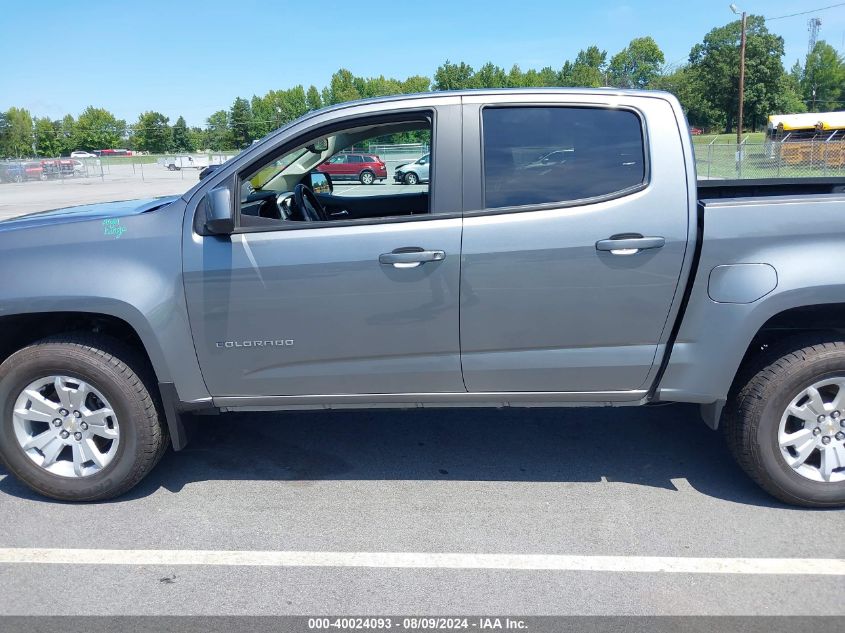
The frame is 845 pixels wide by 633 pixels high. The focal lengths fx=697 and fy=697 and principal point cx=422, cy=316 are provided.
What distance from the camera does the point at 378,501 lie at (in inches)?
142

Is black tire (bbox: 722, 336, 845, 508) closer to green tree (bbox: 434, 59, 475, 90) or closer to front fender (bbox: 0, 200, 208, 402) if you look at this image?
front fender (bbox: 0, 200, 208, 402)

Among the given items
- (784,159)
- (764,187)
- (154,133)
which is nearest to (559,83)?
(154,133)

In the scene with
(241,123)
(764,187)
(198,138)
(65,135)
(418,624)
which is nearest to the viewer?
(418,624)

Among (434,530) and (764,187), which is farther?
(764,187)

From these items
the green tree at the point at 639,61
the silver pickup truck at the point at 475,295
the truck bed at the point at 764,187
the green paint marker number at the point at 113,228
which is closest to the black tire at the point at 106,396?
the silver pickup truck at the point at 475,295

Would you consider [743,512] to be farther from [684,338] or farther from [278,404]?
[278,404]

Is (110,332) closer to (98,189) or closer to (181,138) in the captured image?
(98,189)

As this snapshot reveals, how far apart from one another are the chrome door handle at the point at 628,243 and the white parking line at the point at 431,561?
137cm

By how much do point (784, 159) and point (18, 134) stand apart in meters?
103

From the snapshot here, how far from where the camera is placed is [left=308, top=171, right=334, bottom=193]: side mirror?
475 centimetres

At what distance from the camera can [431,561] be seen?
307 cm

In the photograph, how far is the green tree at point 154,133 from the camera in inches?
4061

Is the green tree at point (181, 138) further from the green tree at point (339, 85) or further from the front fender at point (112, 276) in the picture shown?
the front fender at point (112, 276)

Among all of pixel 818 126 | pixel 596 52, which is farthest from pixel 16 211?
pixel 596 52
